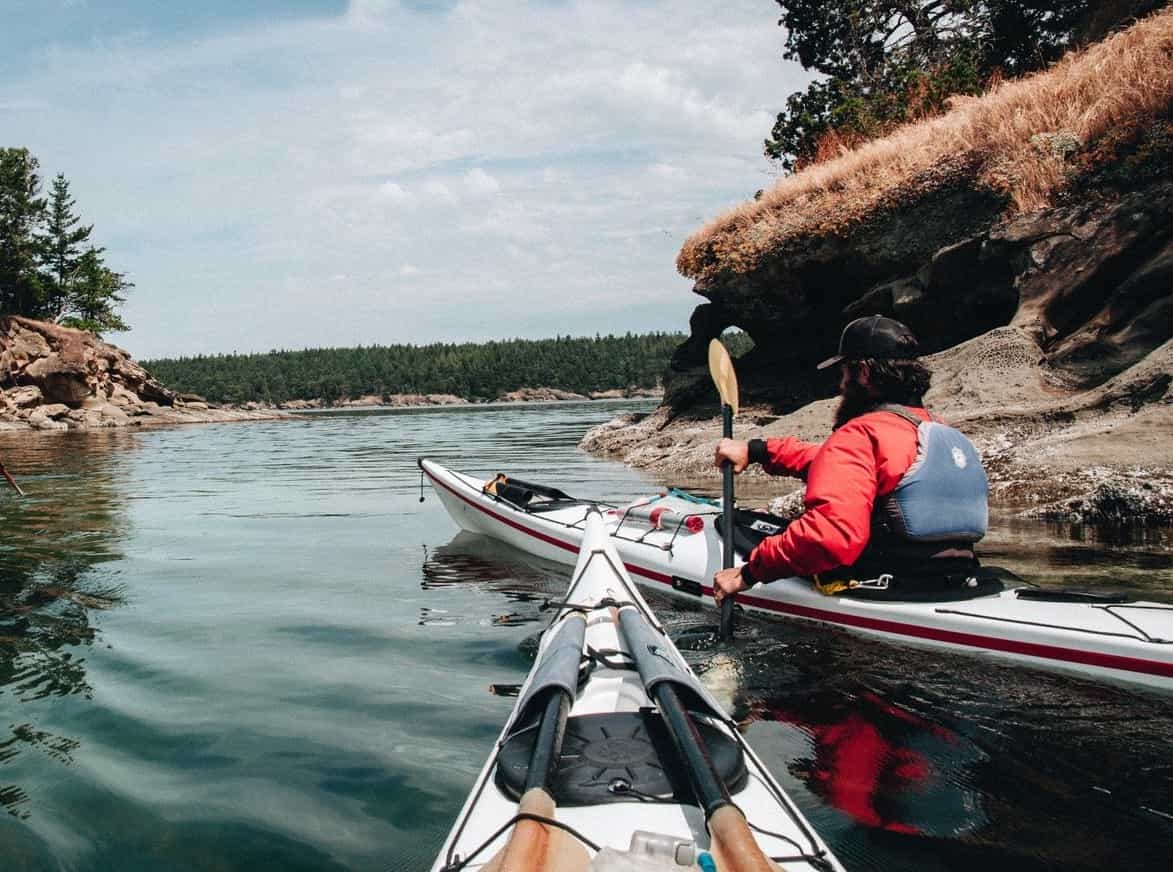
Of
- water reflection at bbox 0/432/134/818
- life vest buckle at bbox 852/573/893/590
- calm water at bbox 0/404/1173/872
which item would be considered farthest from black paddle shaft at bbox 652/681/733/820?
water reflection at bbox 0/432/134/818

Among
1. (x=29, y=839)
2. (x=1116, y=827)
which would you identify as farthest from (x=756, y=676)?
(x=29, y=839)

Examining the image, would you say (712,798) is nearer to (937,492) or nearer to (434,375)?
(937,492)

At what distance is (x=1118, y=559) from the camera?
6184 millimetres

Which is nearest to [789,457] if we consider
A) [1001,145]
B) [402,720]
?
[402,720]

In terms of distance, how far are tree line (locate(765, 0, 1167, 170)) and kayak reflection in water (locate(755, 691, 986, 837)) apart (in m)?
14.2

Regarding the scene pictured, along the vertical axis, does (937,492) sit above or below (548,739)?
above

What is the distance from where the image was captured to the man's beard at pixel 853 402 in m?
4.44

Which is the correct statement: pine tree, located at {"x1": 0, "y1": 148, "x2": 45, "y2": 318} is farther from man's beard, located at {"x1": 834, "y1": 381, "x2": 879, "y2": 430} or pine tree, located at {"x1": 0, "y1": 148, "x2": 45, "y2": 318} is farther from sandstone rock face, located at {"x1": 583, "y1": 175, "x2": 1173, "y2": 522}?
man's beard, located at {"x1": 834, "y1": 381, "x2": 879, "y2": 430}

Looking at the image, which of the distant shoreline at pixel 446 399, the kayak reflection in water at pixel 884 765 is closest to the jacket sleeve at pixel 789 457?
the kayak reflection in water at pixel 884 765

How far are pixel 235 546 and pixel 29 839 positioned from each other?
6.21 meters

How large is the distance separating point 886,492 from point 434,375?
102m

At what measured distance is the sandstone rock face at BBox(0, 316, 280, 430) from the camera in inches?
1558

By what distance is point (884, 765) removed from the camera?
3.26 metres

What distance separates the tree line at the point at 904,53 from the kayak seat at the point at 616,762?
15.2 m
